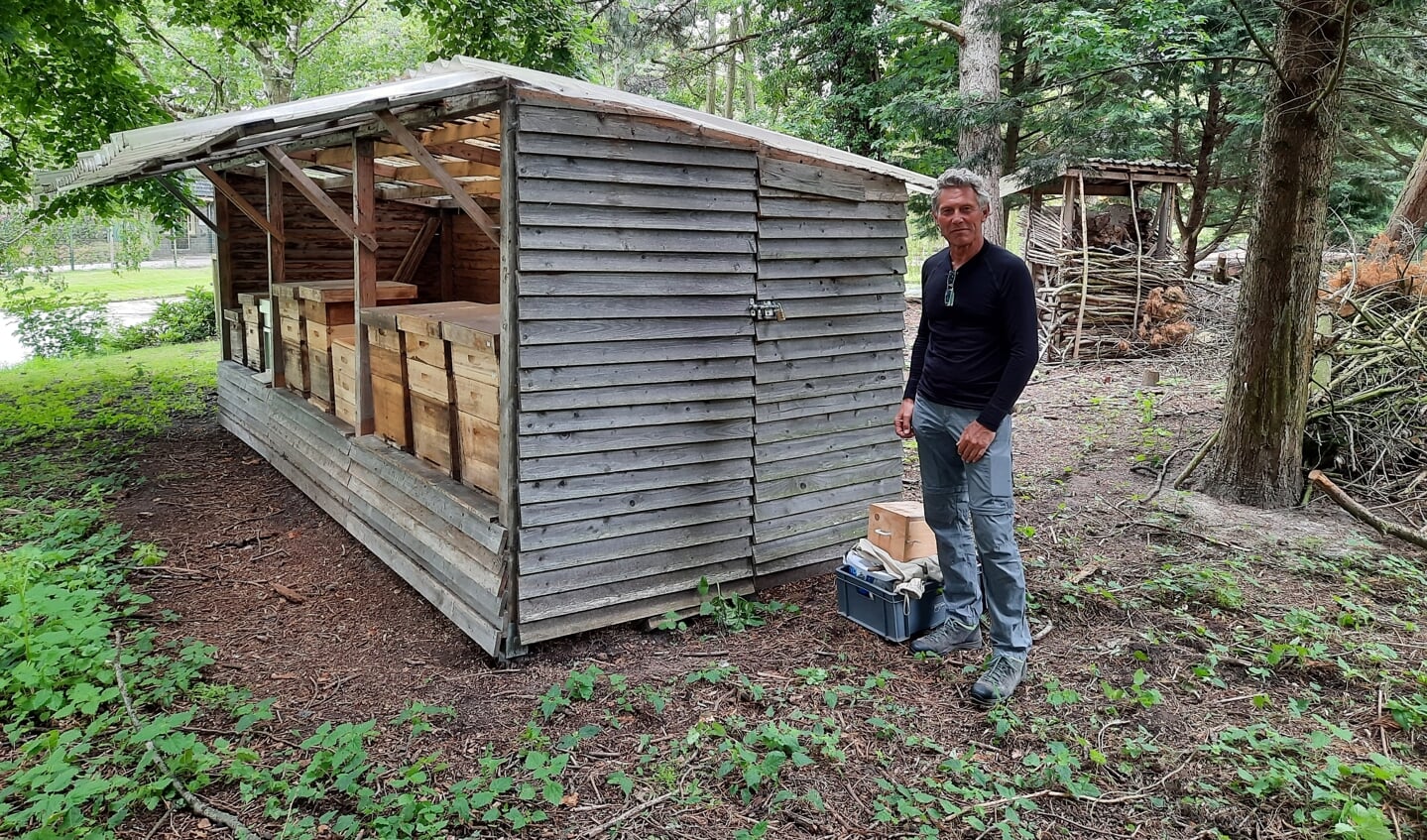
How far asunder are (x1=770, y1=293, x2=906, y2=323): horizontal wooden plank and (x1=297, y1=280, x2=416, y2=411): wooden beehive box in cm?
306

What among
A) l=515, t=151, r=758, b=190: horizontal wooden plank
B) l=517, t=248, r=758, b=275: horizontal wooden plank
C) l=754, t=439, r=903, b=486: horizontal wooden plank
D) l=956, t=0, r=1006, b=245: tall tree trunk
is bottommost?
l=754, t=439, r=903, b=486: horizontal wooden plank

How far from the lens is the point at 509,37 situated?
12.8m

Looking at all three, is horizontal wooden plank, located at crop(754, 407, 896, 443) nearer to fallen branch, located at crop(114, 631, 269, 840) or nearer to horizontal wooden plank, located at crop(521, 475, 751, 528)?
horizontal wooden plank, located at crop(521, 475, 751, 528)

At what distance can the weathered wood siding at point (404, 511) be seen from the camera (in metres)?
4.68

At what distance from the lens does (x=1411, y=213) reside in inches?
374

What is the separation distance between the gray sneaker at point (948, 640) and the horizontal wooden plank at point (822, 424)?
1.59 metres

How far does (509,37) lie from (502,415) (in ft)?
A: 33.6

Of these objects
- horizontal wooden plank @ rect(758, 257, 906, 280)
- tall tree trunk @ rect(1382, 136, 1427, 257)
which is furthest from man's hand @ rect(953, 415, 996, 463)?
tall tree trunk @ rect(1382, 136, 1427, 257)

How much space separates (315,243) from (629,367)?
6.15 m

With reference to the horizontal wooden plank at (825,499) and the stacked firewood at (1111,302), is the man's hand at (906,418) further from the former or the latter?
the stacked firewood at (1111,302)

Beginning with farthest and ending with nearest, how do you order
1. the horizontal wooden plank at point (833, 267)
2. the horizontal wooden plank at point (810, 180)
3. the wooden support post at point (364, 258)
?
the wooden support post at point (364, 258), the horizontal wooden plank at point (833, 267), the horizontal wooden plank at point (810, 180)

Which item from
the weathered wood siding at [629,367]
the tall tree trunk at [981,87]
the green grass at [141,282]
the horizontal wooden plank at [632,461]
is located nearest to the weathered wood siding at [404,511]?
the weathered wood siding at [629,367]

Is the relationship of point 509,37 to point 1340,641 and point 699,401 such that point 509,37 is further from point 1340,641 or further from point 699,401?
point 1340,641

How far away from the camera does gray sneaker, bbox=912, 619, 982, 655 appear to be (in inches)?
178
